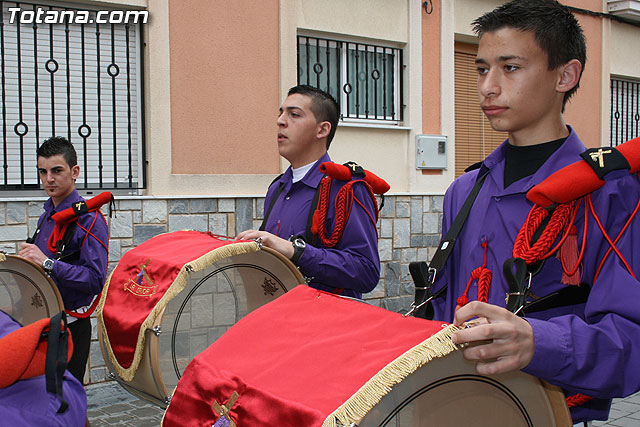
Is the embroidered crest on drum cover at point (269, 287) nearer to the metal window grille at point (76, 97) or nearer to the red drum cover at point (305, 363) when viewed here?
the red drum cover at point (305, 363)

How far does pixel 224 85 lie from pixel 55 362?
5241mm

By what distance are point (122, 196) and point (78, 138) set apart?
26.0 inches

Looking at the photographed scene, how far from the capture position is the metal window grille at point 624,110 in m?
10.3

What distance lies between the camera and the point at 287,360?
1.33m

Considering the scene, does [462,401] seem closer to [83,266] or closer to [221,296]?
[221,296]

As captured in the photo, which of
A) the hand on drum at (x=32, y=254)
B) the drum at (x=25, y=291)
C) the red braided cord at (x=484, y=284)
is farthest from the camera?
the hand on drum at (x=32, y=254)

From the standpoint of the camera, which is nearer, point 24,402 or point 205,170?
point 24,402

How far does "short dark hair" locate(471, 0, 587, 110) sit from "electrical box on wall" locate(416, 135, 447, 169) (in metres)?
6.13

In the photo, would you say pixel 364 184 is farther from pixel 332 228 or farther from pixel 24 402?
pixel 24 402

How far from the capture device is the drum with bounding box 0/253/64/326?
324 centimetres

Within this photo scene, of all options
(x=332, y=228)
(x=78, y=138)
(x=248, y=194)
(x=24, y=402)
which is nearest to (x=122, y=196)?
(x=78, y=138)

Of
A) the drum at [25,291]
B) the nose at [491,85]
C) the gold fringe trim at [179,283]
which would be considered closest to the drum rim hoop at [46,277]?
the drum at [25,291]

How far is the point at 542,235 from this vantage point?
152cm

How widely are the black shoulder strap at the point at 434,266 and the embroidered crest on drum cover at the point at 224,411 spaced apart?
1.79 ft
